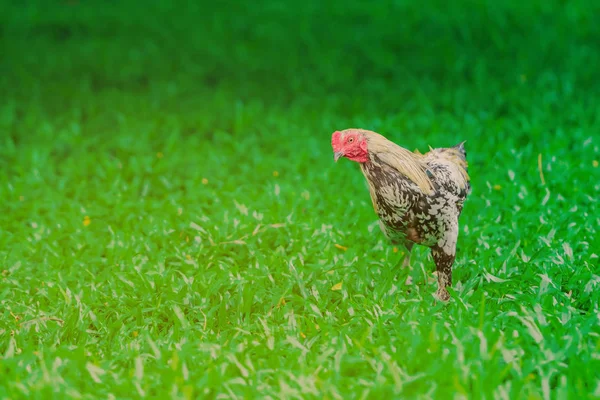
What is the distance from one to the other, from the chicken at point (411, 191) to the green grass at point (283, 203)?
0.85 feet

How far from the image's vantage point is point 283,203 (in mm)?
4832

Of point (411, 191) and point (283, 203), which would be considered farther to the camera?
point (283, 203)

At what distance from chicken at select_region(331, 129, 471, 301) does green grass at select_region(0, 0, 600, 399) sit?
26cm

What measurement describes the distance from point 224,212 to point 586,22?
4289mm

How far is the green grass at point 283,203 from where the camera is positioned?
302cm

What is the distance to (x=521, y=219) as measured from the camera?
4.40 meters

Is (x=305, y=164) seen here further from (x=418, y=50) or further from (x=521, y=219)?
(x=418, y=50)

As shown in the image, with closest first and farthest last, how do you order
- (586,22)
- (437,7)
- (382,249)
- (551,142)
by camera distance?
(382,249)
(551,142)
(586,22)
(437,7)

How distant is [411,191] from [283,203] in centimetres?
162

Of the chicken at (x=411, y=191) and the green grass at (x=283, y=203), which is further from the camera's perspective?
the chicken at (x=411, y=191)

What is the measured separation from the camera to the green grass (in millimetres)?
3016

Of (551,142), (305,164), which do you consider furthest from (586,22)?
(305,164)

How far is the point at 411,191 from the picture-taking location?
10.9 feet

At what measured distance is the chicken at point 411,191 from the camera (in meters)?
3.32
